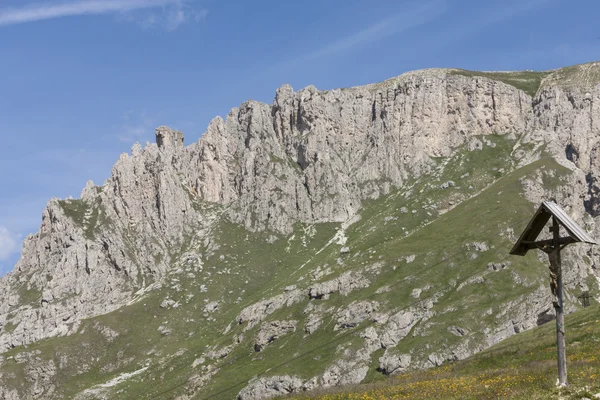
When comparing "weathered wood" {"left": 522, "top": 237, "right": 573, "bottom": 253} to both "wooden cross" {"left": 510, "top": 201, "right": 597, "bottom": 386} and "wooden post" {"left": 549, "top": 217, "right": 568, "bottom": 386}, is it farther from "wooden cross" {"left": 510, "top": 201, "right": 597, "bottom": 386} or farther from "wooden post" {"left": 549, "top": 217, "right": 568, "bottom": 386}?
"wooden post" {"left": 549, "top": 217, "right": 568, "bottom": 386}

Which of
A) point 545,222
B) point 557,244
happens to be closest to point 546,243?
point 557,244

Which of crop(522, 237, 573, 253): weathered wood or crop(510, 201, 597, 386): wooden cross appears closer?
crop(510, 201, 597, 386): wooden cross

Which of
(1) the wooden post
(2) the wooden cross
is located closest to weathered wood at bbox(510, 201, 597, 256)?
(2) the wooden cross

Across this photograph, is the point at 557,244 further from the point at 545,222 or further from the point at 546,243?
the point at 545,222

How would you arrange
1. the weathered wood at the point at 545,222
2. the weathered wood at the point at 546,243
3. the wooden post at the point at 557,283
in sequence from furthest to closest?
the wooden post at the point at 557,283, the weathered wood at the point at 546,243, the weathered wood at the point at 545,222

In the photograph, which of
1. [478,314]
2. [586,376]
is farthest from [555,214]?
[478,314]

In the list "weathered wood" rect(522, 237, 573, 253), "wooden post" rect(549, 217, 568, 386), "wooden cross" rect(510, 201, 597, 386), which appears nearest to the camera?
"wooden cross" rect(510, 201, 597, 386)

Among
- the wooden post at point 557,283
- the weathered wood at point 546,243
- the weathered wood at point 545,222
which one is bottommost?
the wooden post at point 557,283

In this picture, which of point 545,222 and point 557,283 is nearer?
point 545,222

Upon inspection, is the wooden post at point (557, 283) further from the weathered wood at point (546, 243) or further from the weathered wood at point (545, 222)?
the weathered wood at point (545, 222)

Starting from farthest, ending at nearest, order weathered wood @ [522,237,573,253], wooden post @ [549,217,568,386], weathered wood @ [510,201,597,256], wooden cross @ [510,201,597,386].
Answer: wooden post @ [549,217,568,386], weathered wood @ [522,237,573,253], wooden cross @ [510,201,597,386], weathered wood @ [510,201,597,256]

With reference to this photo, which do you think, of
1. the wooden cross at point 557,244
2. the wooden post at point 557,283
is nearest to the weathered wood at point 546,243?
the wooden cross at point 557,244

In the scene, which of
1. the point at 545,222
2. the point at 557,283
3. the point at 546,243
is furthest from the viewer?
the point at 546,243

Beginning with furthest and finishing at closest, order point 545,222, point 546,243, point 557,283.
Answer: point 546,243
point 557,283
point 545,222
